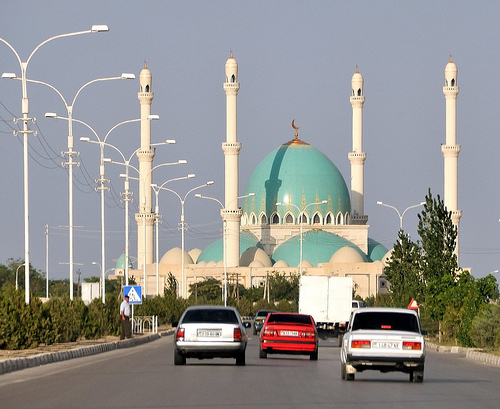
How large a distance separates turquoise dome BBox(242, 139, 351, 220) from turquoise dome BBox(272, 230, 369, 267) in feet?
9.62

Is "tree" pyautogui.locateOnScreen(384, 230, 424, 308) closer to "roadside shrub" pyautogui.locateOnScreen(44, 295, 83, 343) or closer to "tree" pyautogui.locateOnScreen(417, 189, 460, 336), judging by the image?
"tree" pyautogui.locateOnScreen(417, 189, 460, 336)

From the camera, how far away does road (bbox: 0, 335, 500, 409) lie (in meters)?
13.9

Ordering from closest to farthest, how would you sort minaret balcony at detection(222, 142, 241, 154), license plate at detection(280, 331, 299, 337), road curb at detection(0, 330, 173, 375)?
road curb at detection(0, 330, 173, 375)
license plate at detection(280, 331, 299, 337)
minaret balcony at detection(222, 142, 241, 154)

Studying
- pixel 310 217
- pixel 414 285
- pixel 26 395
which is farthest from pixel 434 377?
pixel 310 217

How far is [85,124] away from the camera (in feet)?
135

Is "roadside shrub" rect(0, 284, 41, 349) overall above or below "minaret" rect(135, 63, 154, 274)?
below

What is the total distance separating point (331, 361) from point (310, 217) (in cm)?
8328

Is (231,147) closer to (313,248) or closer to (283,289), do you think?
(283,289)

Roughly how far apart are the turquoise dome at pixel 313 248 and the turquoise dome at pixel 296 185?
2932 mm

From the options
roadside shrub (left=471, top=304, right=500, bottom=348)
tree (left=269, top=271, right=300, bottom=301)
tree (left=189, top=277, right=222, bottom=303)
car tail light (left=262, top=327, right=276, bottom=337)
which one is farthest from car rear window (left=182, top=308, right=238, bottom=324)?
tree (left=269, top=271, right=300, bottom=301)

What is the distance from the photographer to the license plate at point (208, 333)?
21.6 m

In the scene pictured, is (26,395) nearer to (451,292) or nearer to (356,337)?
(356,337)

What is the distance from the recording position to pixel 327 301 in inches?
1619

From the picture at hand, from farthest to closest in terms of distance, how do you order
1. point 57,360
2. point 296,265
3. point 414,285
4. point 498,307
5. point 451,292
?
1. point 296,265
2. point 414,285
3. point 451,292
4. point 498,307
5. point 57,360
